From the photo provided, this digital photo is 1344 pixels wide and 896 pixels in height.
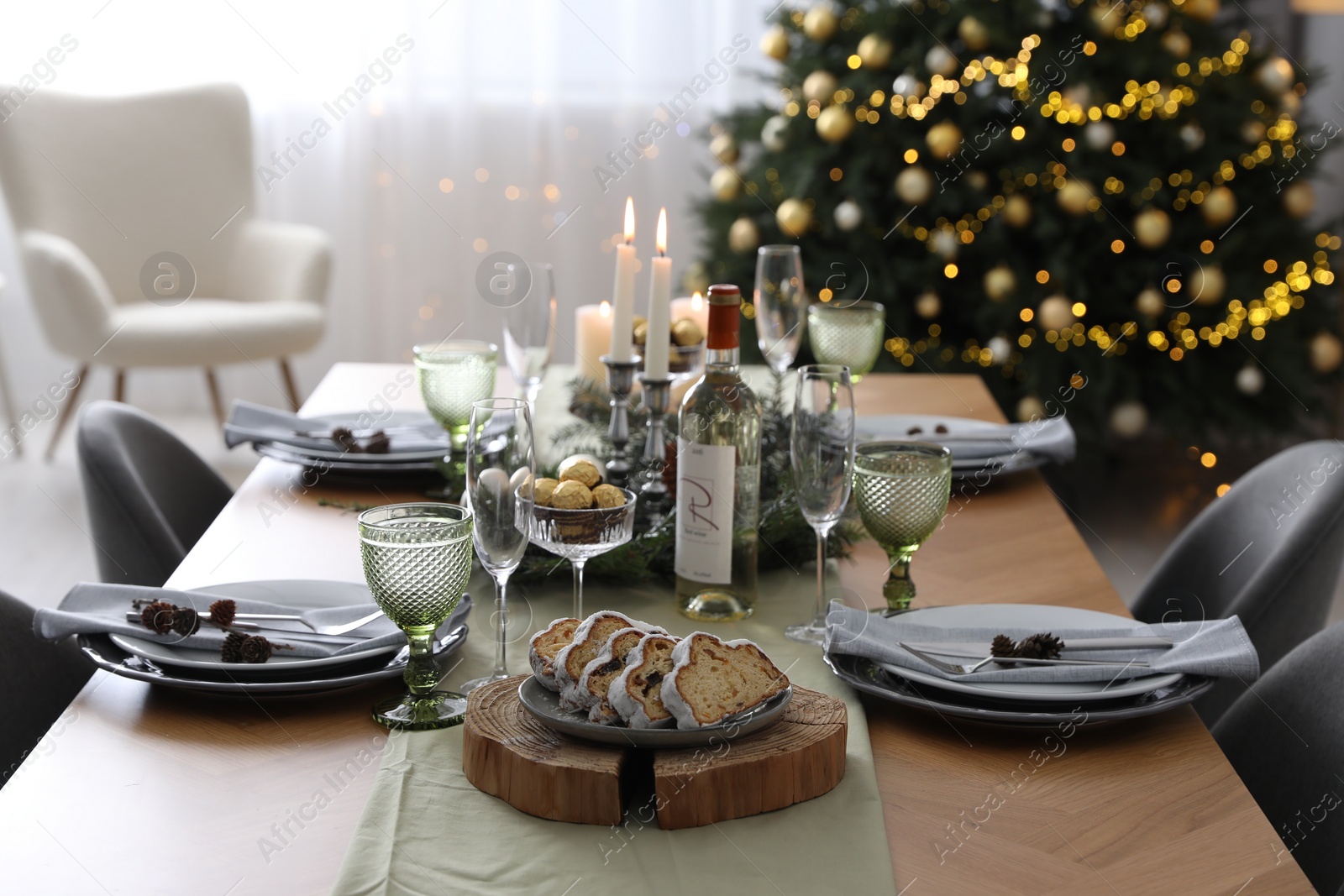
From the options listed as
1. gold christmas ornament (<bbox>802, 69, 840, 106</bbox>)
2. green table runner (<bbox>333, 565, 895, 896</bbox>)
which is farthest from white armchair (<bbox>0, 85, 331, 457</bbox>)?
green table runner (<bbox>333, 565, 895, 896</bbox>)

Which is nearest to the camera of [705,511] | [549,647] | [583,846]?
[583,846]

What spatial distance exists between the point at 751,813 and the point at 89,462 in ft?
3.29

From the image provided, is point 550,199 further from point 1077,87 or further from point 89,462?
point 89,462

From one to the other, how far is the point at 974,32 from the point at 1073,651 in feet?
8.06

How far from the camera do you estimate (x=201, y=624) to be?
1.00 metres

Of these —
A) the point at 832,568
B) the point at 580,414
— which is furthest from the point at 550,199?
the point at 832,568

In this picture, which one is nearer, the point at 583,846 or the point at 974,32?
the point at 583,846

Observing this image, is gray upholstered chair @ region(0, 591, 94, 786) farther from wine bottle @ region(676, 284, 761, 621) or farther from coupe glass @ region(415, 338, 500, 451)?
wine bottle @ region(676, 284, 761, 621)

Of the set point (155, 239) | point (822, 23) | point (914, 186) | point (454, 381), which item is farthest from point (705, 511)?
point (155, 239)

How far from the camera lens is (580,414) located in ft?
5.13

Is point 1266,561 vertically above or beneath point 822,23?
beneath

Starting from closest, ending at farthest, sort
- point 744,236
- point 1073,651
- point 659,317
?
1. point 1073,651
2. point 659,317
3. point 744,236

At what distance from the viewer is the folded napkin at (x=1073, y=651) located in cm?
92

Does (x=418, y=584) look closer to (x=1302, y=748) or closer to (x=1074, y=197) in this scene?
(x=1302, y=748)
